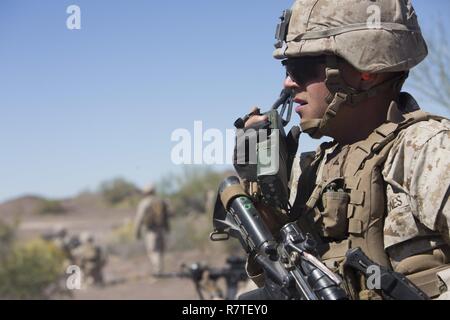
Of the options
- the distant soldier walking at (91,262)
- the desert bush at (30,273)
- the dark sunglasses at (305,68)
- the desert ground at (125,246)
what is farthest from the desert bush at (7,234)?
the dark sunglasses at (305,68)

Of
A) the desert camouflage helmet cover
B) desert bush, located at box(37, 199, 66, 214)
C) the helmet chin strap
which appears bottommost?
desert bush, located at box(37, 199, 66, 214)

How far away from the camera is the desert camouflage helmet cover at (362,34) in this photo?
132 inches

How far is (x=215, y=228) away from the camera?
377 centimetres

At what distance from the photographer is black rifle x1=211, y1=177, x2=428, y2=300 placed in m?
2.90

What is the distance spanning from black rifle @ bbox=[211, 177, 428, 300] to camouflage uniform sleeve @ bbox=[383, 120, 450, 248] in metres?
0.22

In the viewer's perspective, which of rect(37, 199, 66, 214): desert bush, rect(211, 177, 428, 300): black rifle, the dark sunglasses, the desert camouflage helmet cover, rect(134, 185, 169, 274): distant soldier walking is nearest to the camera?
rect(211, 177, 428, 300): black rifle

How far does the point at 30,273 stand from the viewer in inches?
619

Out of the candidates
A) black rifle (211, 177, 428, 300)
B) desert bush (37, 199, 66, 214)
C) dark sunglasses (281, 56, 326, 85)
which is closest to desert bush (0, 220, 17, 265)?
desert bush (37, 199, 66, 214)

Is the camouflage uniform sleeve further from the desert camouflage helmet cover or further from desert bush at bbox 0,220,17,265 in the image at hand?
desert bush at bbox 0,220,17,265

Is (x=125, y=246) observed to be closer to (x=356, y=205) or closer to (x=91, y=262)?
(x=91, y=262)

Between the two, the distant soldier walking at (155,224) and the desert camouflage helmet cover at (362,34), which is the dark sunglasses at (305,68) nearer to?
the desert camouflage helmet cover at (362,34)

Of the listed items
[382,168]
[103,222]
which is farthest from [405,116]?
[103,222]

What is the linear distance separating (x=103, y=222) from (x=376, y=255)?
1389 inches
